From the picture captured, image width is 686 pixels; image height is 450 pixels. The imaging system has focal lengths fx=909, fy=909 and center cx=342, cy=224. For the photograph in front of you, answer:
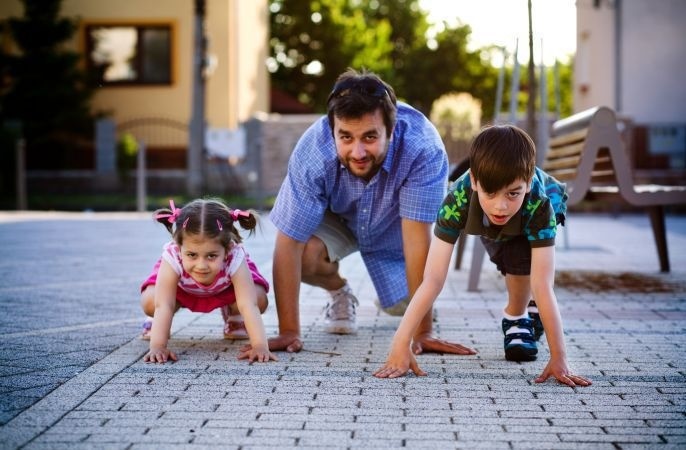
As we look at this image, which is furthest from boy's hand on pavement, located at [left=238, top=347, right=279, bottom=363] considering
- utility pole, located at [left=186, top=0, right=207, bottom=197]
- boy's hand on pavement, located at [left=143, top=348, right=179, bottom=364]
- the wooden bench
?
utility pole, located at [left=186, top=0, right=207, bottom=197]

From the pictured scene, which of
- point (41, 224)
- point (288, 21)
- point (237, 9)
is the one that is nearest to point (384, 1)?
point (288, 21)

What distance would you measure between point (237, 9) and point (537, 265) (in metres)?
20.0

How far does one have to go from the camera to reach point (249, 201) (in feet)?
59.1

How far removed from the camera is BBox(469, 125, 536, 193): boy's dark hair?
3.24 meters

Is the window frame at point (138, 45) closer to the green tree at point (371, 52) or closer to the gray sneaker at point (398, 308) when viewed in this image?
the green tree at point (371, 52)

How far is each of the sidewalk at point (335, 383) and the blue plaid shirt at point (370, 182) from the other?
0.61 m

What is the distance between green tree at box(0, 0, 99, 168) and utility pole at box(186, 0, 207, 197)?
9.83ft

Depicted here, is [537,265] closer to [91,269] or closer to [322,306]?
[322,306]

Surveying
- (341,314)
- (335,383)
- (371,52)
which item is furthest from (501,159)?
(371,52)

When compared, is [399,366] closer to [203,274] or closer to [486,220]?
[486,220]

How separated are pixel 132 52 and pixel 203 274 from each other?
19.0 metres

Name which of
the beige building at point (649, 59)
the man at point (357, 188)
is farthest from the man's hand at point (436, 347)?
the beige building at point (649, 59)

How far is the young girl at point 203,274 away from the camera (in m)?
3.79

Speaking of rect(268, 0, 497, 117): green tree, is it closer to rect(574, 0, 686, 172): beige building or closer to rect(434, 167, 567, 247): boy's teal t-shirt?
rect(574, 0, 686, 172): beige building
